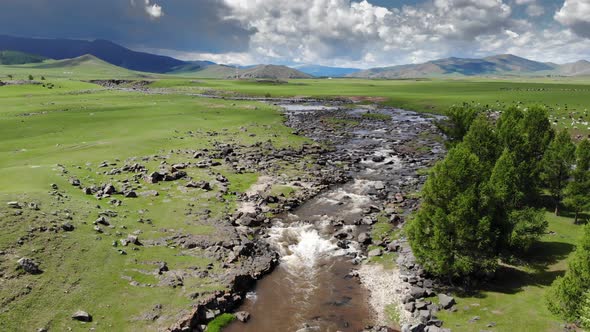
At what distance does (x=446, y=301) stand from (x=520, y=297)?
618 cm

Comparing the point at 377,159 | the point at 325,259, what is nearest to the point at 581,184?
the point at 325,259

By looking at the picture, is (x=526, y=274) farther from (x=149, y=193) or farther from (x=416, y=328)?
(x=149, y=193)

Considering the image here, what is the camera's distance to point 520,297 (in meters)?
30.5

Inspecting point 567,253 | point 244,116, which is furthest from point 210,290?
point 244,116

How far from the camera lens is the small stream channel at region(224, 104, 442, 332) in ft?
101

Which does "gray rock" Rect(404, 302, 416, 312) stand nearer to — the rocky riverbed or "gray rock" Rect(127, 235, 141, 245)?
the rocky riverbed

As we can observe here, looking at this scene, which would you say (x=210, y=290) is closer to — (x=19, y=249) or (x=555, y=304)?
(x=19, y=249)

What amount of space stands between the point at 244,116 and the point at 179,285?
10492 centimetres

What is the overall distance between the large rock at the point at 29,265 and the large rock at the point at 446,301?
112 ft

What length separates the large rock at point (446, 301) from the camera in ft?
100

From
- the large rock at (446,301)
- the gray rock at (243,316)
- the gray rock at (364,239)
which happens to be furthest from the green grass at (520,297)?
the gray rock at (243,316)

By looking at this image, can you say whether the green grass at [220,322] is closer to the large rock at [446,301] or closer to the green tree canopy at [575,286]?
the large rock at [446,301]

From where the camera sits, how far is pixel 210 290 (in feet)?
106

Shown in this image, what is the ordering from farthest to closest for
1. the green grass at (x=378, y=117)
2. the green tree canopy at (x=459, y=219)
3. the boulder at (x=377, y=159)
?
1. the green grass at (x=378, y=117)
2. the boulder at (x=377, y=159)
3. the green tree canopy at (x=459, y=219)
